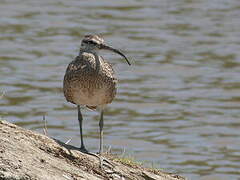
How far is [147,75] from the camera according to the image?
18.0 m

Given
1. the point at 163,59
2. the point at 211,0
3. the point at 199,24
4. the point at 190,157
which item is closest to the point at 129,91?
the point at 163,59

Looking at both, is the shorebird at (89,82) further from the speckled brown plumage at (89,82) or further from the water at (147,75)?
the water at (147,75)

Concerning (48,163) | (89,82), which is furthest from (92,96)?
(48,163)

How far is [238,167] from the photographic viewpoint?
13.9 metres

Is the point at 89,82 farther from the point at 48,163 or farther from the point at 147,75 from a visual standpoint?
the point at 147,75

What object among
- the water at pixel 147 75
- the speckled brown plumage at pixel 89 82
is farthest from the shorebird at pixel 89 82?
the water at pixel 147 75

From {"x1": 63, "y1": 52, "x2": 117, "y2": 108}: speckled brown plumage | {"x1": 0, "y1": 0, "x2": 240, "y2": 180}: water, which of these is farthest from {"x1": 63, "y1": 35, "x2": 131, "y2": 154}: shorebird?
{"x1": 0, "y1": 0, "x2": 240, "y2": 180}: water

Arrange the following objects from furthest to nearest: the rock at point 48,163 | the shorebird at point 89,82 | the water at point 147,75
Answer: the water at point 147,75 → the shorebird at point 89,82 → the rock at point 48,163

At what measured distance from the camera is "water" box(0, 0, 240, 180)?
1474 centimetres

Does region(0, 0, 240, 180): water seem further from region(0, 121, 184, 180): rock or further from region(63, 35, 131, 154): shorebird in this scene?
region(0, 121, 184, 180): rock

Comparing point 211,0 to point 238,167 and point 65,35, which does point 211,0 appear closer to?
point 65,35

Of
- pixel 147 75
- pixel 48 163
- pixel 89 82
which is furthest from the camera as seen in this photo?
pixel 147 75

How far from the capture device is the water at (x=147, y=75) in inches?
580

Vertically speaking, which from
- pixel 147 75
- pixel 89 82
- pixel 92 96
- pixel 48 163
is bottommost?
pixel 147 75
